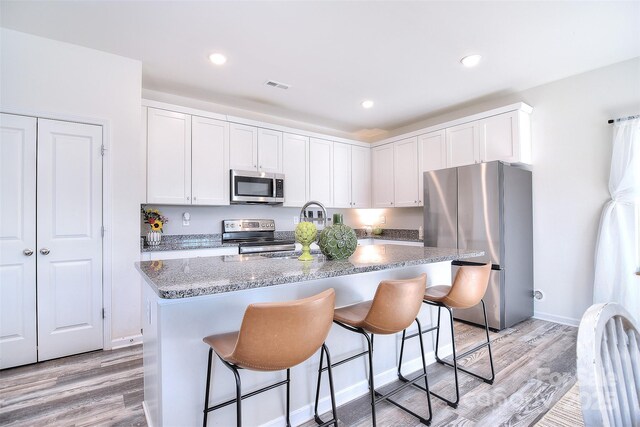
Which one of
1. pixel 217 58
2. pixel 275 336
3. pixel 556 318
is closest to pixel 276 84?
pixel 217 58

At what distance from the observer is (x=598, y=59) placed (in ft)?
9.41

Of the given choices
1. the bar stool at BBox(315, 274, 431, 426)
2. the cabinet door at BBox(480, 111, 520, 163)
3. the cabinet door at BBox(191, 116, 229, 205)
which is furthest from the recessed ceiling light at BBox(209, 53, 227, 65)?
the cabinet door at BBox(480, 111, 520, 163)

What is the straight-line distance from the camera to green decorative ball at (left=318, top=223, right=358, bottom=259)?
1789mm

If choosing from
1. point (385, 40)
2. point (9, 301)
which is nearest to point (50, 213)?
point (9, 301)

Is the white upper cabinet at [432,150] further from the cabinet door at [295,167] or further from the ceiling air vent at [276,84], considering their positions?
the ceiling air vent at [276,84]

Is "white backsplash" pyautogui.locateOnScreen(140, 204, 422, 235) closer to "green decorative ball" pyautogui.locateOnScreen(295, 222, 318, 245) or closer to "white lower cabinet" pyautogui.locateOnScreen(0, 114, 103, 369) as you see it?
"white lower cabinet" pyautogui.locateOnScreen(0, 114, 103, 369)

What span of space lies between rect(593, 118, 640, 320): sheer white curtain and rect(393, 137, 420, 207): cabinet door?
1.99 m

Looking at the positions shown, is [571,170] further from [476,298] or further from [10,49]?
[10,49]

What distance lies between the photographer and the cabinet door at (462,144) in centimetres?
366

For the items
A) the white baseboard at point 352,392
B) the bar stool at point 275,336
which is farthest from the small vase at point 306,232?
the white baseboard at point 352,392

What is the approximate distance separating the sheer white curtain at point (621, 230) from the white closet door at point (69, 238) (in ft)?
15.2

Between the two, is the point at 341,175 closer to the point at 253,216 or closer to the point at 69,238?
the point at 253,216

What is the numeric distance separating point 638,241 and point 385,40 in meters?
2.90

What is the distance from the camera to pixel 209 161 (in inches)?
142
